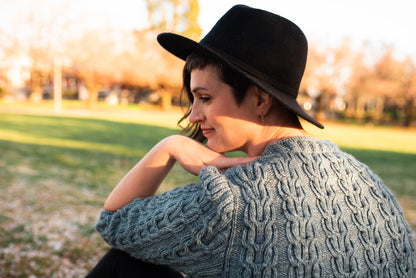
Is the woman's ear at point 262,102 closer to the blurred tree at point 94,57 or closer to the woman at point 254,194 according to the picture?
the woman at point 254,194

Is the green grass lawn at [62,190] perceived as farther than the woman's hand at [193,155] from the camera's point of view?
Yes

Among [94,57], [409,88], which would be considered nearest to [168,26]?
[94,57]

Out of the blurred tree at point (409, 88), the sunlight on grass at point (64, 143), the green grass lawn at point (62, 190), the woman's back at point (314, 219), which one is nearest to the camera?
the woman's back at point (314, 219)

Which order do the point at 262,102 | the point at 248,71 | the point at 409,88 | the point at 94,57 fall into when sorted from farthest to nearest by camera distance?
the point at 409,88, the point at 94,57, the point at 262,102, the point at 248,71

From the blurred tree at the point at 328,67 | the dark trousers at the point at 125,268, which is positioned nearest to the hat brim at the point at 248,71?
the dark trousers at the point at 125,268

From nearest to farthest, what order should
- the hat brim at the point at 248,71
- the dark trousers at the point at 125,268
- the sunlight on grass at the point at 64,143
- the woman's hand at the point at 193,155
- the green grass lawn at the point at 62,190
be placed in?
the hat brim at the point at 248,71 → the woman's hand at the point at 193,155 → the dark trousers at the point at 125,268 → the green grass lawn at the point at 62,190 → the sunlight on grass at the point at 64,143

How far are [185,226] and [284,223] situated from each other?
1.21 feet

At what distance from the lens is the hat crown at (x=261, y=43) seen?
150cm

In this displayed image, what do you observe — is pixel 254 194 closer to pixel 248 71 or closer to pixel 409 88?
pixel 248 71

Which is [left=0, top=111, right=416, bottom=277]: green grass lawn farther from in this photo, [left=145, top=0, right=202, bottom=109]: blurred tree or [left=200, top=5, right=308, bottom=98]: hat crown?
[left=145, top=0, right=202, bottom=109]: blurred tree

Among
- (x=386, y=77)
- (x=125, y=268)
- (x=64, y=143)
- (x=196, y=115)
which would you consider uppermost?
Result: (x=196, y=115)

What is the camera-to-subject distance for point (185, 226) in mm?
1406

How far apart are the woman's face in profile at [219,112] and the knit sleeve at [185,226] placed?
26 cm

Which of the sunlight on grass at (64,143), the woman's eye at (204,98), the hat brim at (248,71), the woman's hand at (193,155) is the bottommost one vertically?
the sunlight on grass at (64,143)
